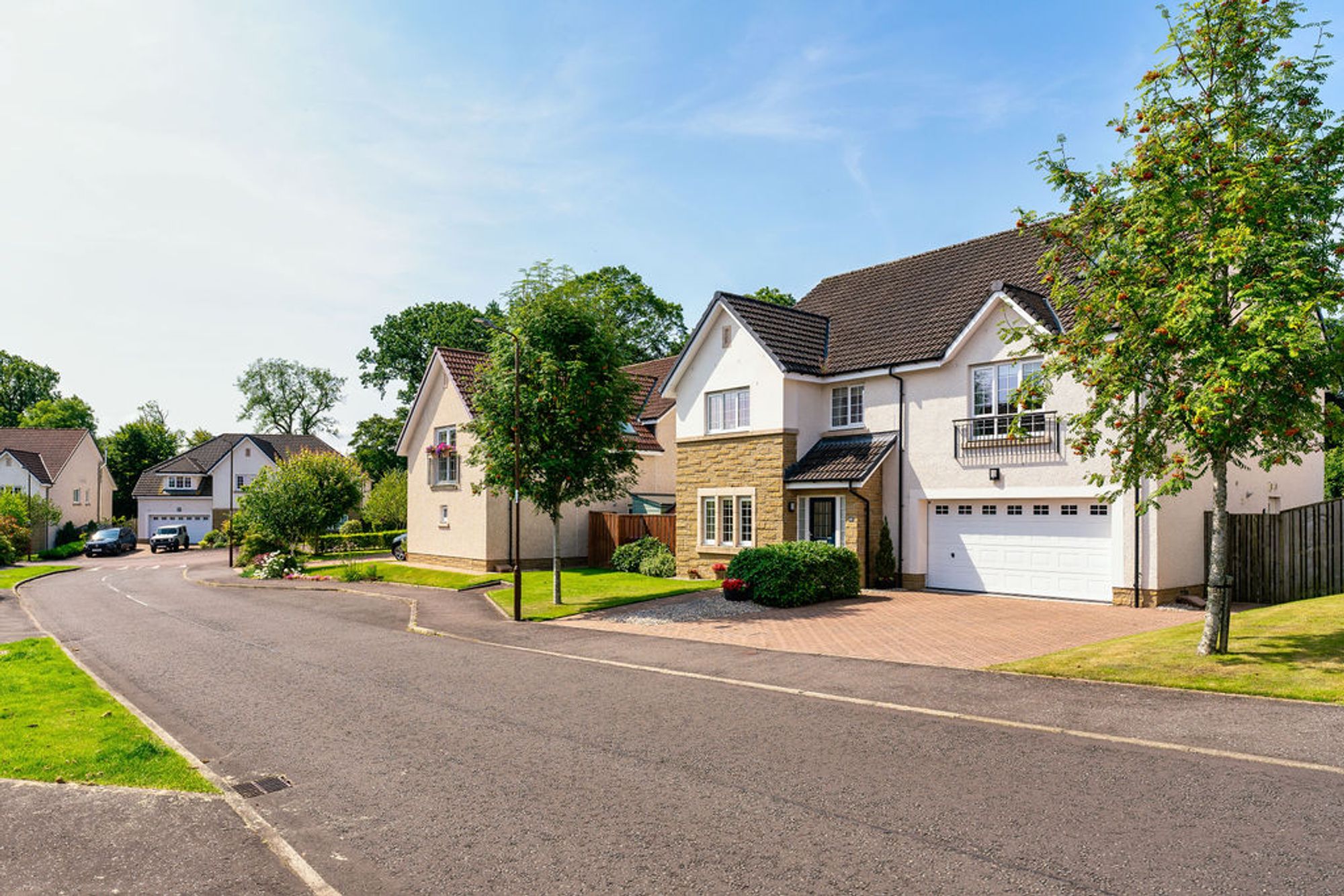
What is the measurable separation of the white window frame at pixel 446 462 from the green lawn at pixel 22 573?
16524 mm

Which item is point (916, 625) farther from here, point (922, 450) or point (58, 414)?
point (58, 414)

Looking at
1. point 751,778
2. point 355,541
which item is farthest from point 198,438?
point 751,778

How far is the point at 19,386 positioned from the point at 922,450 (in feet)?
364

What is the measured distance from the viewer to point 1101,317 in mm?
12969

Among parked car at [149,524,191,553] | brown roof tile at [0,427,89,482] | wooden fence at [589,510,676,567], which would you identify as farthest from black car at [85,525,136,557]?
wooden fence at [589,510,676,567]

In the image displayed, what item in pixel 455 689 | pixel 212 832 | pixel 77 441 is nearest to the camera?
pixel 212 832

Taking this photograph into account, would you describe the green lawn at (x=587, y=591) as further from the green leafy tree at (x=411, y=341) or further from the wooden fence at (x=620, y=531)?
the green leafy tree at (x=411, y=341)

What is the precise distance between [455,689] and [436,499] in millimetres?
23744

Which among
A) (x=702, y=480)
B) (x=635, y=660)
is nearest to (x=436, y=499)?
(x=702, y=480)

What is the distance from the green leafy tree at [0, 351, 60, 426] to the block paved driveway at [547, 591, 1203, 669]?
4166 inches

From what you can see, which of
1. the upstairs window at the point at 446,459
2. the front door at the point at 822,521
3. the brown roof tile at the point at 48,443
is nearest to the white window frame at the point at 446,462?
the upstairs window at the point at 446,459

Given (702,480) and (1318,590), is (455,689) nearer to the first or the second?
(702,480)

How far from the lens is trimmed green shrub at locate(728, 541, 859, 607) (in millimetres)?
20875

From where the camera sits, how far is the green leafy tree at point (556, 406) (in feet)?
70.2
